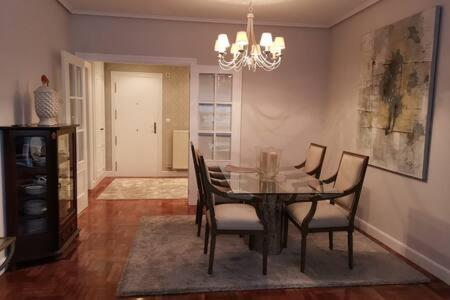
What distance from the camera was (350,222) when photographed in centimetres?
290

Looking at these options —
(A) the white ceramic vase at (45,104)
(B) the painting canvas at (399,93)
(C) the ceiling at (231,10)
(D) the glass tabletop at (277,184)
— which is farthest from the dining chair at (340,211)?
(A) the white ceramic vase at (45,104)

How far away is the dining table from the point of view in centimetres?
278

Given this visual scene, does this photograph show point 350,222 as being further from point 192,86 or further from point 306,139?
point 192,86

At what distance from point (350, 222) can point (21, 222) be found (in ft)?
9.07

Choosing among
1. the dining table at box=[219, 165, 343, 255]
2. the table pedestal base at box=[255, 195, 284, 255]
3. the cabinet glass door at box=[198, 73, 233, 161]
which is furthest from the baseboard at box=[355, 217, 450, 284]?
the cabinet glass door at box=[198, 73, 233, 161]

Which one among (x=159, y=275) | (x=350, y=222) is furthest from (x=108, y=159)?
(x=350, y=222)

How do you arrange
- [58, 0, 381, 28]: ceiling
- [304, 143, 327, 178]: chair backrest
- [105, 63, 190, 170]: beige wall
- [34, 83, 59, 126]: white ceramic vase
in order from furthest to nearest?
1. [105, 63, 190, 170]: beige wall
2. [58, 0, 381, 28]: ceiling
3. [304, 143, 327, 178]: chair backrest
4. [34, 83, 59, 126]: white ceramic vase

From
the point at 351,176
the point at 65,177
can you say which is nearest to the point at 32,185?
the point at 65,177

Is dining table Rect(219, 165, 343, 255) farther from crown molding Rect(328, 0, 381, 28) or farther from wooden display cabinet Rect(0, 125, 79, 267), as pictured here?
crown molding Rect(328, 0, 381, 28)

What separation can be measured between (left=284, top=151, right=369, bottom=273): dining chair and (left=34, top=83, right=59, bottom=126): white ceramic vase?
7.60ft

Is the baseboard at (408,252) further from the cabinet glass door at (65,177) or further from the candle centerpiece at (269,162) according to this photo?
the cabinet glass door at (65,177)

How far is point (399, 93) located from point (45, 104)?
128 inches

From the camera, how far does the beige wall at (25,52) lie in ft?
9.10

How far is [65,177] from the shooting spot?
330cm
